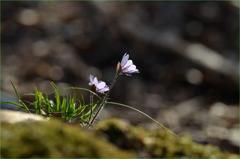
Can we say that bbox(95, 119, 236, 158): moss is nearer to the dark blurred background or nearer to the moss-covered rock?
the moss-covered rock

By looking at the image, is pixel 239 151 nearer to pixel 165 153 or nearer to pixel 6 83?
pixel 165 153

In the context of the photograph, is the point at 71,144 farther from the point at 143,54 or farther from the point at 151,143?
the point at 143,54

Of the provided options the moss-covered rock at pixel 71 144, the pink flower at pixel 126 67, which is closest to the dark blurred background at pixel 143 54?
the pink flower at pixel 126 67

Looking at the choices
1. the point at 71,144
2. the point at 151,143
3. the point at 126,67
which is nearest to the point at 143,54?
the point at 126,67

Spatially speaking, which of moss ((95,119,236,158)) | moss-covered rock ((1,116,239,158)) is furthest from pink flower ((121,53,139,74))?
moss-covered rock ((1,116,239,158))

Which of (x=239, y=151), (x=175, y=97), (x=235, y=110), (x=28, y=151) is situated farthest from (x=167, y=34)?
(x=28, y=151)

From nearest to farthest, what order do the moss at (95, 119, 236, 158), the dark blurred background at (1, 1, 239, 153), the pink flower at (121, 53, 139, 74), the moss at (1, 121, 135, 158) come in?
the moss at (1, 121, 135, 158) → the moss at (95, 119, 236, 158) → the pink flower at (121, 53, 139, 74) → the dark blurred background at (1, 1, 239, 153)

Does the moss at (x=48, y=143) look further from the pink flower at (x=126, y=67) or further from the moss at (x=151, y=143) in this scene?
the pink flower at (x=126, y=67)
